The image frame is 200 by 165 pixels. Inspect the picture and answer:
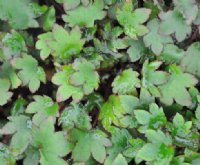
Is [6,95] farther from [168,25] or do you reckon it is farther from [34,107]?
[168,25]

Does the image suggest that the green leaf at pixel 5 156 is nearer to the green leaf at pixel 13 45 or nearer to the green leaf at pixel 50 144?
the green leaf at pixel 50 144

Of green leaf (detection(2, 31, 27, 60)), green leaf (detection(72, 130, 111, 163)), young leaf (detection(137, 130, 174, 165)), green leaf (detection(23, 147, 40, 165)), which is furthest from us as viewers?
green leaf (detection(2, 31, 27, 60))

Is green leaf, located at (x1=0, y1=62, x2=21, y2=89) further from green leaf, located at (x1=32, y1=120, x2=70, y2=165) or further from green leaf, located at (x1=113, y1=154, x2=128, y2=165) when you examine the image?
green leaf, located at (x1=113, y1=154, x2=128, y2=165)

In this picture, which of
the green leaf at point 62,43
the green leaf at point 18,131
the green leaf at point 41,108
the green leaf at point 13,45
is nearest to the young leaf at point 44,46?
the green leaf at point 62,43

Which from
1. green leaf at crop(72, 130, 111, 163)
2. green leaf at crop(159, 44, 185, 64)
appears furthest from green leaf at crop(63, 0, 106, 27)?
green leaf at crop(72, 130, 111, 163)

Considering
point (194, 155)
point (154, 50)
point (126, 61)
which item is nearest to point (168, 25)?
point (154, 50)

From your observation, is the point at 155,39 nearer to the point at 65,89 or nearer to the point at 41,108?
the point at 65,89
